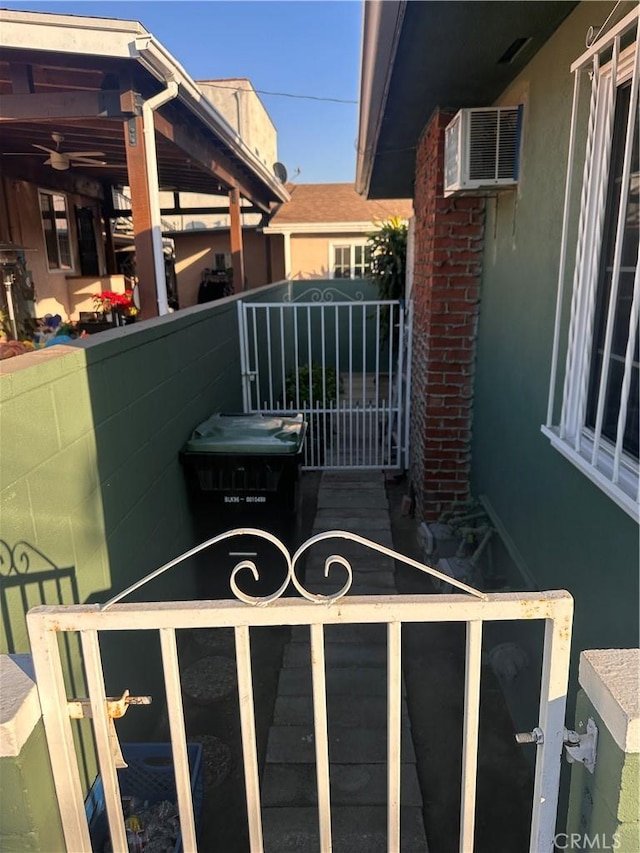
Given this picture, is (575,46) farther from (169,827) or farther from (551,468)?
(169,827)

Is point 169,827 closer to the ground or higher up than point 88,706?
closer to the ground

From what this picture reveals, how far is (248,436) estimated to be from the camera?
3.68m

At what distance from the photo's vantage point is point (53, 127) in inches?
207

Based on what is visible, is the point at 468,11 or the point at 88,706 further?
the point at 468,11

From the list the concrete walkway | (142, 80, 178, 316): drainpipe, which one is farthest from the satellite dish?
the concrete walkway

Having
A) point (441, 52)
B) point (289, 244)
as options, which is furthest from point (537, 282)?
point (289, 244)

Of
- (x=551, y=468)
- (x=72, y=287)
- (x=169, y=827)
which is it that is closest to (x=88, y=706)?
(x=169, y=827)

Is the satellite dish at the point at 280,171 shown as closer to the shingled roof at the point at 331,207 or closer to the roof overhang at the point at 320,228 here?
the shingled roof at the point at 331,207

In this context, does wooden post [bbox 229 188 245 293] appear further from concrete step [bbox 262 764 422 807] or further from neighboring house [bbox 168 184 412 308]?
concrete step [bbox 262 764 422 807]

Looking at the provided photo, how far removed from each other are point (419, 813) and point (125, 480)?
6.21ft

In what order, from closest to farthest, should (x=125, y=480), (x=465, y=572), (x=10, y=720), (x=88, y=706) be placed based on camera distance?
(x=10, y=720)
(x=88, y=706)
(x=125, y=480)
(x=465, y=572)

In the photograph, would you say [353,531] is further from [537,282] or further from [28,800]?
[28,800]

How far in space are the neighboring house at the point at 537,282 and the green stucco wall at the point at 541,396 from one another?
1 cm

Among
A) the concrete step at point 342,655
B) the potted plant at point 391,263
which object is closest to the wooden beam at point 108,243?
the potted plant at point 391,263
